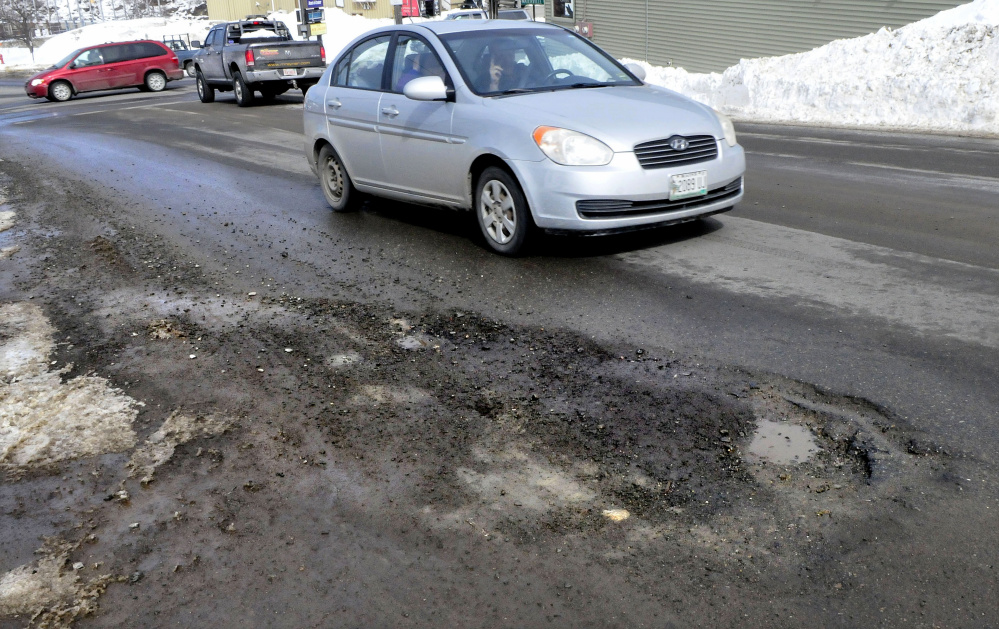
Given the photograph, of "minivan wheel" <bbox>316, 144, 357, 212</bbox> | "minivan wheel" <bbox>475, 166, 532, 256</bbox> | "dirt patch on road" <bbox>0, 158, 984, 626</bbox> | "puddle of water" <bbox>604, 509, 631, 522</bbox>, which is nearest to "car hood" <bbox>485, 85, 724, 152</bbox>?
"minivan wheel" <bbox>475, 166, 532, 256</bbox>

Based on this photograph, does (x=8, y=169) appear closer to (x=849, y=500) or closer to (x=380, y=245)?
(x=380, y=245)

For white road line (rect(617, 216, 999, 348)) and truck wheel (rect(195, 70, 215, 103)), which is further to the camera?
truck wheel (rect(195, 70, 215, 103))

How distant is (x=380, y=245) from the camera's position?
800cm

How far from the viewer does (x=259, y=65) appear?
74.4 feet

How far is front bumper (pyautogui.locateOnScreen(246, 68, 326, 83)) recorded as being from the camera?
22781mm

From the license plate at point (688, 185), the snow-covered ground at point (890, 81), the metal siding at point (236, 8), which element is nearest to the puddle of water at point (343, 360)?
the license plate at point (688, 185)

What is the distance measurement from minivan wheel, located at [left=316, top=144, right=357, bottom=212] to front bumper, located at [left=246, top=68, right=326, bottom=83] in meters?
14.3

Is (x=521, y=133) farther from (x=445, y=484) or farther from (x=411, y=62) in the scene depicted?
(x=445, y=484)

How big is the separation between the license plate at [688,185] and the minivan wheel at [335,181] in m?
3.60

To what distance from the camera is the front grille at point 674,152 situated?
22.0 feet

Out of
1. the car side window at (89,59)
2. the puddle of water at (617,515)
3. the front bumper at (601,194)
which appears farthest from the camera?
the car side window at (89,59)

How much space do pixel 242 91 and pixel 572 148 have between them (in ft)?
61.6

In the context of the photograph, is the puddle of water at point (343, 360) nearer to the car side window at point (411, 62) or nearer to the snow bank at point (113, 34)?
the car side window at point (411, 62)

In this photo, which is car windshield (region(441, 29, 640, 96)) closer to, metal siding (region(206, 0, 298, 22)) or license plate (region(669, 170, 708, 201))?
license plate (region(669, 170, 708, 201))
